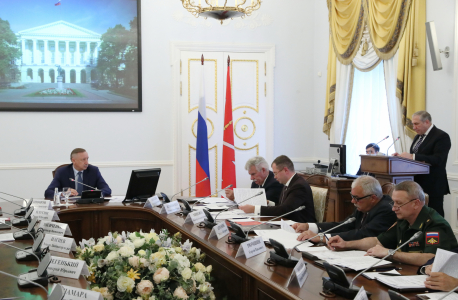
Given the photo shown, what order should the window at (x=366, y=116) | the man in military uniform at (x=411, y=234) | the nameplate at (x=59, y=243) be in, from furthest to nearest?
the window at (x=366, y=116) → the nameplate at (x=59, y=243) → the man in military uniform at (x=411, y=234)

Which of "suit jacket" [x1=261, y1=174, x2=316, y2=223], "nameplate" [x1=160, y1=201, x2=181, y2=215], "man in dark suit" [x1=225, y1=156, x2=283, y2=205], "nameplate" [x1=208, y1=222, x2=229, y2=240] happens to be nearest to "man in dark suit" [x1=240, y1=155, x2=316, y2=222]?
"suit jacket" [x1=261, y1=174, x2=316, y2=223]

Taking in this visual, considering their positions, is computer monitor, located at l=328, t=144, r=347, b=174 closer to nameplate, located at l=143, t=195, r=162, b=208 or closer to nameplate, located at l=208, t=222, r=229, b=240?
nameplate, located at l=143, t=195, r=162, b=208

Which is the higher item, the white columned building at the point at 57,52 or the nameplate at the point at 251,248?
the white columned building at the point at 57,52

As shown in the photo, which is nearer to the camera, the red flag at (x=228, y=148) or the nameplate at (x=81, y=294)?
the nameplate at (x=81, y=294)

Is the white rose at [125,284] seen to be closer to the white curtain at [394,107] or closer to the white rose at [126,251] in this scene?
the white rose at [126,251]

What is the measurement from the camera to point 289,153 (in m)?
7.41

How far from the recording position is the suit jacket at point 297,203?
3770mm

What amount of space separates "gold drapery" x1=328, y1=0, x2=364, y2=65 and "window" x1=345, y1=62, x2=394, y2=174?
12.9 inches

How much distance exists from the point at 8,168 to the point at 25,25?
1876 mm

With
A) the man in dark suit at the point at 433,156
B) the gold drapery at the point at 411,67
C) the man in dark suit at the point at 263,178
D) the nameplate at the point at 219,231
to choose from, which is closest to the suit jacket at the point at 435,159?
the man in dark suit at the point at 433,156

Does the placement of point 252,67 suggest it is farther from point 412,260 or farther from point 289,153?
point 412,260

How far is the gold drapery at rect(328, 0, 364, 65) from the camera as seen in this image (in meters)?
6.03

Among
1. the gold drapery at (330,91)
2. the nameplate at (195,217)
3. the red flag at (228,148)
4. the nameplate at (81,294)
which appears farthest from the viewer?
the red flag at (228,148)

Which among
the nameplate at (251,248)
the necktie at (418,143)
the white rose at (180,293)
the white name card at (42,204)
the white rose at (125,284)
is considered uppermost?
the necktie at (418,143)
